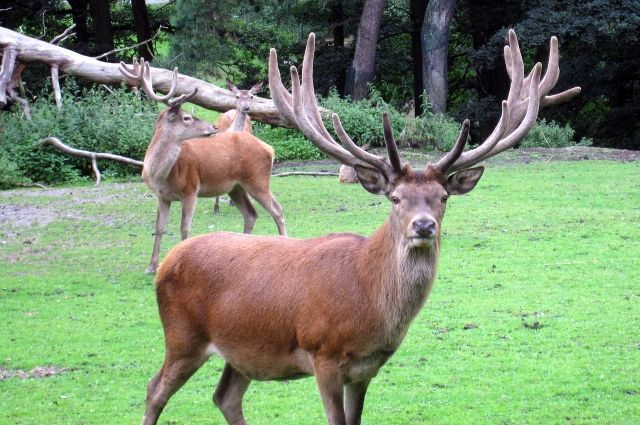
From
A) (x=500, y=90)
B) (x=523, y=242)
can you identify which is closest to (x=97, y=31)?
(x=500, y=90)

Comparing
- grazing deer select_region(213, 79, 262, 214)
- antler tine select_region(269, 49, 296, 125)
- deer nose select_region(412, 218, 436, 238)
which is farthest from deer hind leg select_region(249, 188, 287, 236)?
deer nose select_region(412, 218, 436, 238)

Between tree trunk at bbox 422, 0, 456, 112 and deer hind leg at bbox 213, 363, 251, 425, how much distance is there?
57.9 feet

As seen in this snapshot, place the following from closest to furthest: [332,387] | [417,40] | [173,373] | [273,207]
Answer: [332,387], [173,373], [273,207], [417,40]

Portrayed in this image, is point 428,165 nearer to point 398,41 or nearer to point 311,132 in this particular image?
point 311,132

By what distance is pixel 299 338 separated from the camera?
500cm

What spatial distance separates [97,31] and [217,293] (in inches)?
830

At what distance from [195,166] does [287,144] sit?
8282 mm

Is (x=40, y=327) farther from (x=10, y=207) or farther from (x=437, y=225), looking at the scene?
(x=10, y=207)

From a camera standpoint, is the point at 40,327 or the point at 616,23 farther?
the point at 616,23

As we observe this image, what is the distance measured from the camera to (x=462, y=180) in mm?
5184

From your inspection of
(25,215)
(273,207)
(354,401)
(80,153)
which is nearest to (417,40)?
(80,153)

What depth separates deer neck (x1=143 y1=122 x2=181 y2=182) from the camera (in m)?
11.4

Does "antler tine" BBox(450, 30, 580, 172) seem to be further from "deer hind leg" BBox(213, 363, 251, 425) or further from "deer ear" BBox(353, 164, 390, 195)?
"deer hind leg" BBox(213, 363, 251, 425)

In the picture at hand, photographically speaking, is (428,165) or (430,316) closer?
(428,165)
